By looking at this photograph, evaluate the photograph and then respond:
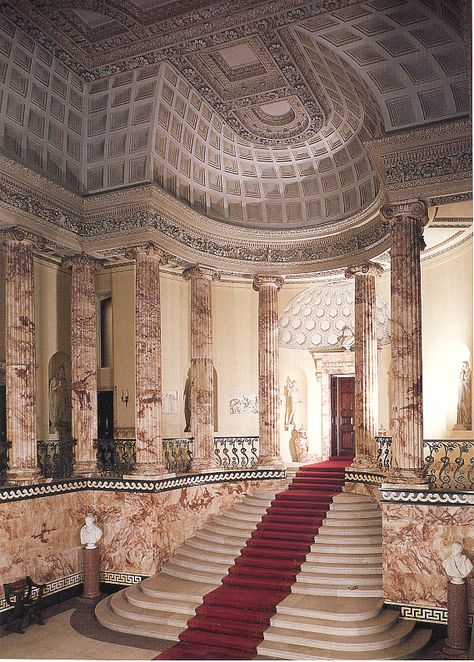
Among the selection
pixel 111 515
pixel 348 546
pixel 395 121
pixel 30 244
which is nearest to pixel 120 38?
pixel 30 244

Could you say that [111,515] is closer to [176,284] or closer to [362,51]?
[176,284]

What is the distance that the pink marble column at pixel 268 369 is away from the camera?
1471 centimetres

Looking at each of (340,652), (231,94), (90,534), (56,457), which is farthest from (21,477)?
(231,94)

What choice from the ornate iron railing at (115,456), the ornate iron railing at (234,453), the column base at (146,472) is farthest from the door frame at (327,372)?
the column base at (146,472)

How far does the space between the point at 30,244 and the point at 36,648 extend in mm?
6577

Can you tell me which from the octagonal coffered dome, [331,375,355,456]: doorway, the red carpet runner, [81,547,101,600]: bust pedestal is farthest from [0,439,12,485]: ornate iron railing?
[331,375,355,456]: doorway

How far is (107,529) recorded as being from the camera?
1183cm

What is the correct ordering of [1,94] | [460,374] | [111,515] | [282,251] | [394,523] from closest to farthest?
[394,523], [1,94], [111,515], [460,374], [282,251]

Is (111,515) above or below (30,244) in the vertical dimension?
below

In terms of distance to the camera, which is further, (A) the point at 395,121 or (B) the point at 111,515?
(B) the point at 111,515

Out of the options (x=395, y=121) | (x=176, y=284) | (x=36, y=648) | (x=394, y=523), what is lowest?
(x=36, y=648)

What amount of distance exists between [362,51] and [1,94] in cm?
607

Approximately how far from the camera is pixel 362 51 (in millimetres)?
10031

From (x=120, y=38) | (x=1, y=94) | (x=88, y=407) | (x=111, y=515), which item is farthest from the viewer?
(x=88, y=407)
